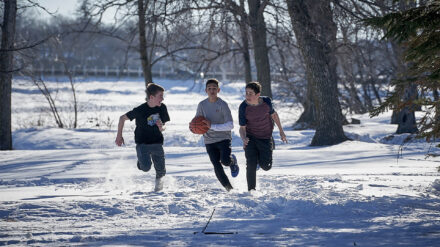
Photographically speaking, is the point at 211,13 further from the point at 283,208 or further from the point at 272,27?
the point at 283,208

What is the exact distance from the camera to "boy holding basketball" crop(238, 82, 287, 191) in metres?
7.05

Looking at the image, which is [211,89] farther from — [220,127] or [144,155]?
[144,155]

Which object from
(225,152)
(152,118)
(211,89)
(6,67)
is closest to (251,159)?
(225,152)

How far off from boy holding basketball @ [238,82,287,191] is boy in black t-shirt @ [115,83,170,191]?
1426mm

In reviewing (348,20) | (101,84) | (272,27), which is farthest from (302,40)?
(101,84)

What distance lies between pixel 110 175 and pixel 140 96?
46.4 meters

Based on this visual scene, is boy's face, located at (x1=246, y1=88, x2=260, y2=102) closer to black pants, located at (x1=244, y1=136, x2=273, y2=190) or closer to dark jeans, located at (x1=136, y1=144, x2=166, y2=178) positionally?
black pants, located at (x1=244, y1=136, x2=273, y2=190)

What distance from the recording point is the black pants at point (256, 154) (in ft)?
23.5

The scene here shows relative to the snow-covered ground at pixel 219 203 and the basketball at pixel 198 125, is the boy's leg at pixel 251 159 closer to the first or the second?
the snow-covered ground at pixel 219 203

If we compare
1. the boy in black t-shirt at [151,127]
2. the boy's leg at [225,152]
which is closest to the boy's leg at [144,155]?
the boy in black t-shirt at [151,127]

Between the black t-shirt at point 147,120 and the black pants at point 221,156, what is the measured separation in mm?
934

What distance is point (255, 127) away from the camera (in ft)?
23.4

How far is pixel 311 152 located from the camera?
12.8m

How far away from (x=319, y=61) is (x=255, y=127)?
7.58 metres
